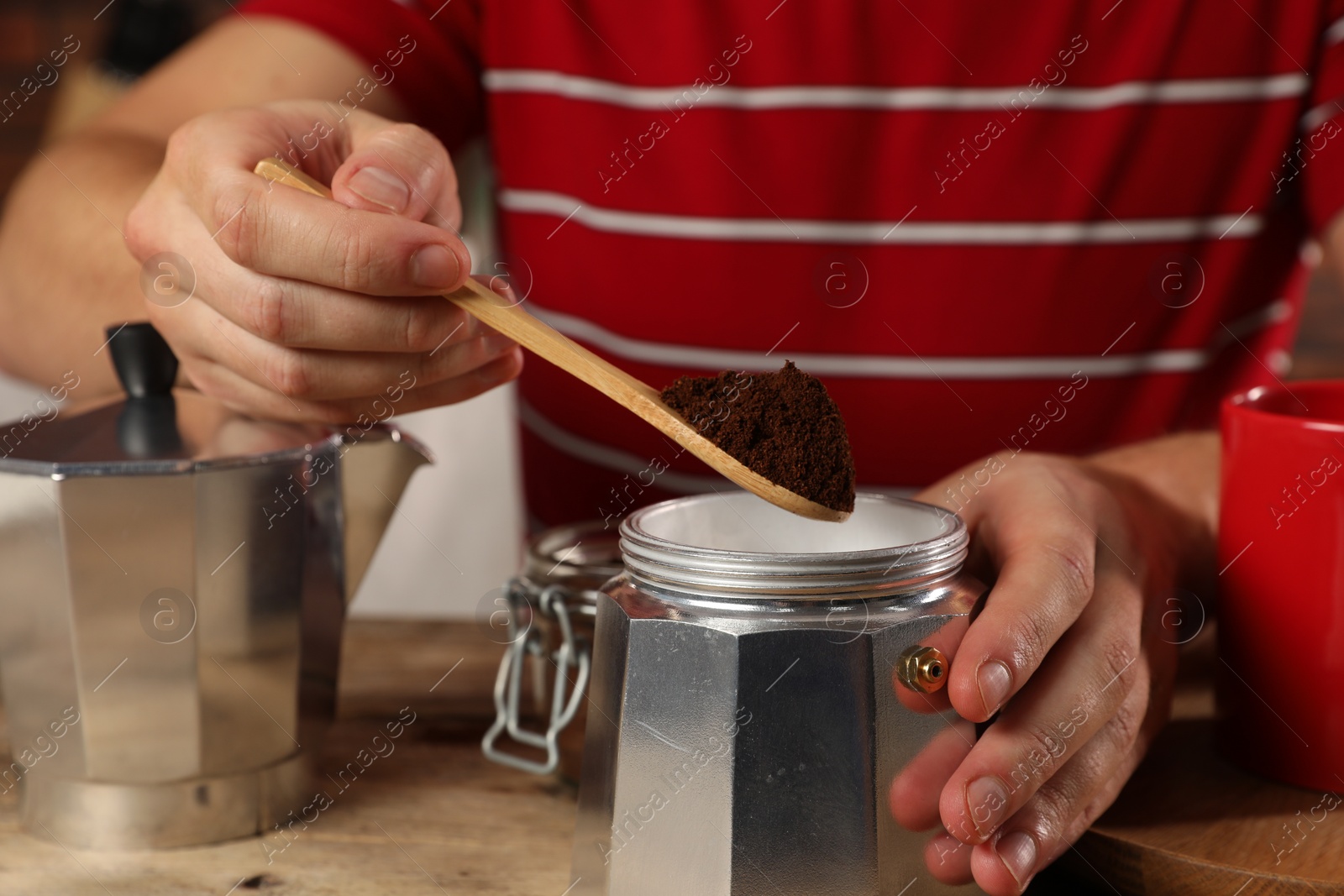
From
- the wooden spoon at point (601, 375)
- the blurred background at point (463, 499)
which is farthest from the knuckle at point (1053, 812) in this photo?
the blurred background at point (463, 499)

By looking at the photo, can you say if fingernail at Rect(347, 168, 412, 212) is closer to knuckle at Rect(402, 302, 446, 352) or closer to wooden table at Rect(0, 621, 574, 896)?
knuckle at Rect(402, 302, 446, 352)

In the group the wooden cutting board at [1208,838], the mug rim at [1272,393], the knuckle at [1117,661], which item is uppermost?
the mug rim at [1272,393]

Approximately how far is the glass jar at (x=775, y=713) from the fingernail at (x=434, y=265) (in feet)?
0.63

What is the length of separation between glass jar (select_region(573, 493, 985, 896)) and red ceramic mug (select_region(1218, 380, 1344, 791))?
0.20 meters

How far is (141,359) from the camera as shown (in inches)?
27.8

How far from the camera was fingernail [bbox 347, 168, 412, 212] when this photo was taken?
2.15 feet

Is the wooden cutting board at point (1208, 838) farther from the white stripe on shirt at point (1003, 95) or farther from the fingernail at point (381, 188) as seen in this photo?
the white stripe on shirt at point (1003, 95)

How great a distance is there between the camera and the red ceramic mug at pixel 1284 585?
0.59m

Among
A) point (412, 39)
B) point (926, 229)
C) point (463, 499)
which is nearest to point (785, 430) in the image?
point (926, 229)

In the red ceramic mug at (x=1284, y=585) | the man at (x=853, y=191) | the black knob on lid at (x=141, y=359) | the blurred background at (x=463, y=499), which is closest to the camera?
the red ceramic mug at (x=1284, y=585)

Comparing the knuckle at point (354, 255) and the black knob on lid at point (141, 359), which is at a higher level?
the knuckle at point (354, 255)

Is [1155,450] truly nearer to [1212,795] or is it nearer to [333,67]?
[1212,795]

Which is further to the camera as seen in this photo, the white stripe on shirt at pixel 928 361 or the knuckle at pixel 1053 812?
the white stripe on shirt at pixel 928 361

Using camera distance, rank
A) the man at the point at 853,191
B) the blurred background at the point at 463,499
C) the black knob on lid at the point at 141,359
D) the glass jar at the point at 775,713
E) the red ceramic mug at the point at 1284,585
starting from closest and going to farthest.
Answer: the glass jar at the point at 775,713, the red ceramic mug at the point at 1284,585, the black knob on lid at the point at 141,359, the man at the point at 853,191, the blurred background at the point at 463,499
